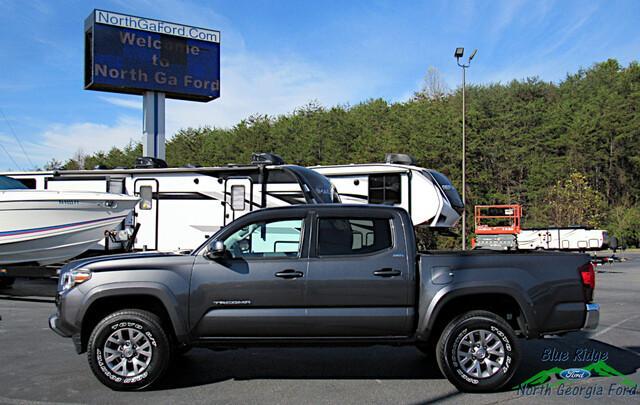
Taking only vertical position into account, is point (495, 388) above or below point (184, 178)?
below

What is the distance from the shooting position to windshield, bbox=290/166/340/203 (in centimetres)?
1384

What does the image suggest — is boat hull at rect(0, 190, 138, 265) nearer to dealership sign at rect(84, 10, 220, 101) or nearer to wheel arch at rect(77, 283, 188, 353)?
wheel arch at rect(77, 283, 188, 353)

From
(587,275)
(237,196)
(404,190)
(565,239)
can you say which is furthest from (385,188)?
(587,275)

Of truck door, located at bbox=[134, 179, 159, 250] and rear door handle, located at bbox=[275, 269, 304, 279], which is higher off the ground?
truck door, located at bbox=[134, 179, 159, 250]

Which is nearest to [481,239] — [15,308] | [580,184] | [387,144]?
[15,308]

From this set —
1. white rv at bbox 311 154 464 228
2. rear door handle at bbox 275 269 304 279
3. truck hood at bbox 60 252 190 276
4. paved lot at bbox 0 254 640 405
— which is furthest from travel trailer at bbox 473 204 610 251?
truck hood at bbox 60 252 190 276

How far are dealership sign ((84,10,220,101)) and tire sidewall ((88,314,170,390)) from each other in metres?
24.4

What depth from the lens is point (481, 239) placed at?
2202 cm

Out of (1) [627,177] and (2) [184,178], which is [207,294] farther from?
(1) [627,177]

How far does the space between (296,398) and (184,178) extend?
10073 millimetres

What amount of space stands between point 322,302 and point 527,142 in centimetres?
5060

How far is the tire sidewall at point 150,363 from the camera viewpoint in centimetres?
595

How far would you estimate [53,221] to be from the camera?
13.1 m

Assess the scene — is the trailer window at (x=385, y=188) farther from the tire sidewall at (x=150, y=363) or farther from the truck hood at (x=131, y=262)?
the tire sidewall at (x=150, y=363)
